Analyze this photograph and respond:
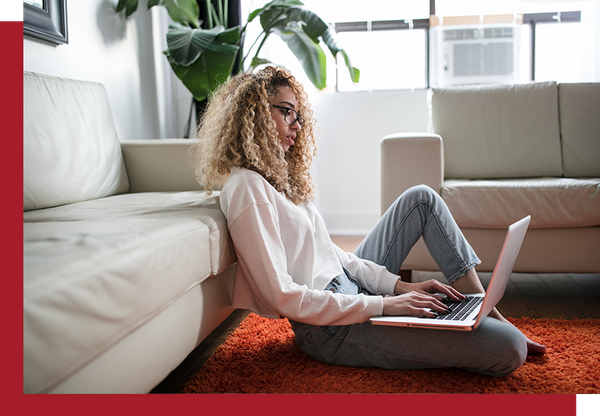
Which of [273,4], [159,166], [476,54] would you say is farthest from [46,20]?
[476,54]

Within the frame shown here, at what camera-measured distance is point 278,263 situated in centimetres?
94

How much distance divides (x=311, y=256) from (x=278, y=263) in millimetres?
122

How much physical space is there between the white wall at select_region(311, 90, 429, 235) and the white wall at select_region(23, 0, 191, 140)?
100 centimetres

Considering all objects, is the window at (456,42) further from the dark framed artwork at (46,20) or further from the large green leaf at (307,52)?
the dark framed artwork at (46,20)

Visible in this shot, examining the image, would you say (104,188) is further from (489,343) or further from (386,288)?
(489,343)

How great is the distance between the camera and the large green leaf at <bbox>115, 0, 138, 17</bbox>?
7.61 ft

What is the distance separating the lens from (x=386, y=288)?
121 centimetres

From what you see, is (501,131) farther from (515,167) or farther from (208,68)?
(208,68)

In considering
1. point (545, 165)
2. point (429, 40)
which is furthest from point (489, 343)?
point (429, 40)

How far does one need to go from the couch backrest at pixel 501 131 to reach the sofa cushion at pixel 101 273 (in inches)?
60.9

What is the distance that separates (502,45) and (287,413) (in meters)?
3.10

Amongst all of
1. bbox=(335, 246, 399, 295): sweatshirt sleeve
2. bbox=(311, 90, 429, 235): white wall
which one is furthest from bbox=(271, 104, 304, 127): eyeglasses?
bbox=(311, 90, 429, 235): white wall

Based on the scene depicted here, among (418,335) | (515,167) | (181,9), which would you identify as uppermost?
(181,9)

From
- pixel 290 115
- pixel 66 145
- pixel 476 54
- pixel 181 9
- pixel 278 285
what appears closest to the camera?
pixel 278 285
